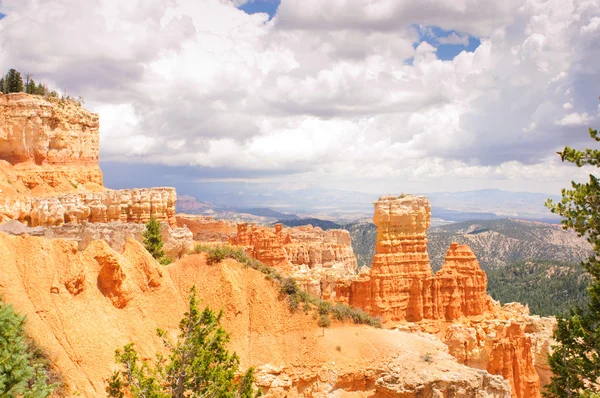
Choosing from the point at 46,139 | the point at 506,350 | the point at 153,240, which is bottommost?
the point at 506,350

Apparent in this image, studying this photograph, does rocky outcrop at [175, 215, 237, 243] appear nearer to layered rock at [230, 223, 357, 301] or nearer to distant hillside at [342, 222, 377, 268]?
layered rock at [230, 223, 357, 301]

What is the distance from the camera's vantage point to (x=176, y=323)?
2422 cm

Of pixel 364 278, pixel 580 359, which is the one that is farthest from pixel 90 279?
pixel 364 278

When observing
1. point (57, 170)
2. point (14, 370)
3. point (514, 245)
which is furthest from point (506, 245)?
point (14, 370)

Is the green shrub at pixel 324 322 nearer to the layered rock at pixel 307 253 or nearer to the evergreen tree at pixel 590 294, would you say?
the evergreen tree at pixel 590 294

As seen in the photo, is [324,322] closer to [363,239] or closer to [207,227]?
[207,227]

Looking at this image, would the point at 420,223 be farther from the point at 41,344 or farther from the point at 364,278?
the point at 41,344

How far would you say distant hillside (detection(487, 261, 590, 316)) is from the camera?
7875 cm

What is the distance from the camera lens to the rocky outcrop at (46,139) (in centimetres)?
4341

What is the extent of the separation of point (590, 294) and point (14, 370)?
58.6 ft

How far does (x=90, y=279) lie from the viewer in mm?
22547

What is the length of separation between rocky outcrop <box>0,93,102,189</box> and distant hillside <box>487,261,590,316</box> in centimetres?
6505

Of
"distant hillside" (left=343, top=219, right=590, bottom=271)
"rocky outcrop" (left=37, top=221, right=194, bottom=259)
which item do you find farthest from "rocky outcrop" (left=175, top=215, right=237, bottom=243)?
"distant hillside" (left=343, top=219, right=590, bottom=271)

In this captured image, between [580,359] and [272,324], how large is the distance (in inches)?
555
